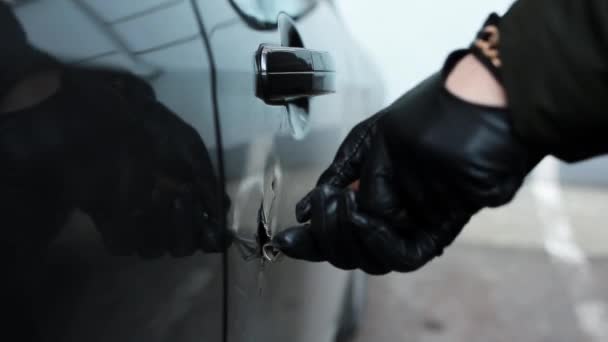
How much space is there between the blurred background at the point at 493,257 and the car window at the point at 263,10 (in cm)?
128

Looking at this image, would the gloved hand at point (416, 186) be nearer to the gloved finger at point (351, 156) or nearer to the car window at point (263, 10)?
the gloved finger at point (351, 156)

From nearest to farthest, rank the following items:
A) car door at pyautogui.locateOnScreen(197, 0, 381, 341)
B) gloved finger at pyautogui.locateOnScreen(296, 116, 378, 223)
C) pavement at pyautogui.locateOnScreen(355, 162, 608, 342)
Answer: car door at pyautogui.locateOnScreen(197, 0, 381, 341), gloved finger at pyautogui.locateOnScreen(296, 116, 378, 223), pavement at pyautogui.locateOnScreen(355, 162, 608, 342)

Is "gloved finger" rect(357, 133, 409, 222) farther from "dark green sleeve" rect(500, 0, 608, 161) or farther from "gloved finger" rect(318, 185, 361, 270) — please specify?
"dark green sleeve" rect(500, 0, 608, 161)

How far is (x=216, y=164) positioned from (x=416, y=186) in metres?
0.23

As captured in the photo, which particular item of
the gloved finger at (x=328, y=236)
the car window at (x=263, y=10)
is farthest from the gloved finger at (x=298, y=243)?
the car window at (x=263, y=10)

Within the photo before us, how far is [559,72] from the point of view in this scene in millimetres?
490

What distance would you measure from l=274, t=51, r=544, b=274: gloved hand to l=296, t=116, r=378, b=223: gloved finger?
0.02 metres

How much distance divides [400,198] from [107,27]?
36cm

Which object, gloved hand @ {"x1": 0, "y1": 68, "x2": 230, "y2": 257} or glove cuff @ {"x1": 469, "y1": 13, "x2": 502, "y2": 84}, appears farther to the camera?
glove cuff @ {"x1": 469, "y1": 13, "x2": 502, "y2": 84}

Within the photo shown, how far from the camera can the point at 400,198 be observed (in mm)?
584

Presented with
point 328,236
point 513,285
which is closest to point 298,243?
point 328,236

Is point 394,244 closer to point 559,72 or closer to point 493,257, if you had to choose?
point 559,72

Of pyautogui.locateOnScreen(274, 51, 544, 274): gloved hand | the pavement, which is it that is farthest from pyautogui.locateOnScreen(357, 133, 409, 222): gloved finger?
the pavement

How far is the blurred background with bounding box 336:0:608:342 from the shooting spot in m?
1.74
